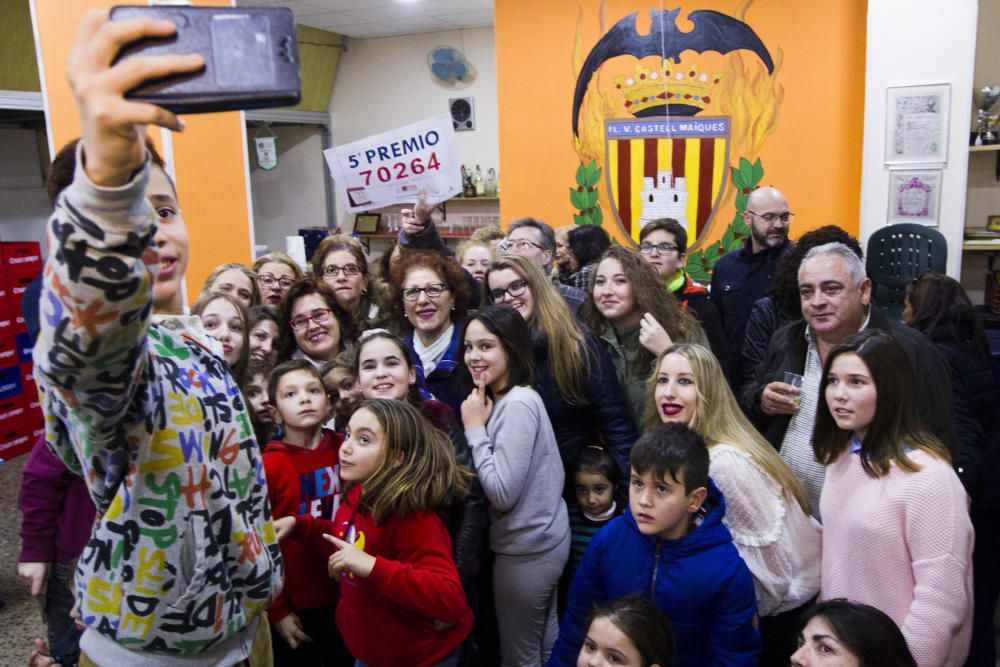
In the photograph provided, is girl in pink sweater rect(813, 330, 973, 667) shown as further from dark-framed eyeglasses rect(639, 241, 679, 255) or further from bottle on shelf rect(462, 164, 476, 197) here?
bottle on shelf rect(462, 164, 476, 197)

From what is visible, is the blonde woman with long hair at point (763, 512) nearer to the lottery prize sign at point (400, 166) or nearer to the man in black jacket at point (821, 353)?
the man in black jacket at point (821, 353)

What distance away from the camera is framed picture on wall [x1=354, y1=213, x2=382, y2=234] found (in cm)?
888

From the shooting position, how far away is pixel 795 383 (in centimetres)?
249

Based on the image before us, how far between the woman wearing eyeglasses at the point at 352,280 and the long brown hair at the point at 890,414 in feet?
5.99

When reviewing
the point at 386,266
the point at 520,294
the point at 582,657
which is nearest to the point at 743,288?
the point at 520,294

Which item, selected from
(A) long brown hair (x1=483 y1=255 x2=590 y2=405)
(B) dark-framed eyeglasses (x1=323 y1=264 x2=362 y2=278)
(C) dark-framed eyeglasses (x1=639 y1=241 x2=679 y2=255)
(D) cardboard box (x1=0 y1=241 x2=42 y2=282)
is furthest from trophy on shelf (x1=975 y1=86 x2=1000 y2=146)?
(D) cardboard box (x1=0 y1=241 x2=42 y2=282)

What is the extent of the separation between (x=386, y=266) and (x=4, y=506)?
2.87m

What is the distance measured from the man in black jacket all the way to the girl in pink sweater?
0.35 meters

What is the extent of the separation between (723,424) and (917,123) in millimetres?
3483

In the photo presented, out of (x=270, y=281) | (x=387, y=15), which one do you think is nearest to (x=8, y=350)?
(x=270, y=281)

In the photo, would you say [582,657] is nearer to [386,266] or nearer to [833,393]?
[833,393]

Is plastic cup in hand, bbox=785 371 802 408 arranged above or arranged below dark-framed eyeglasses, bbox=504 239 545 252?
below

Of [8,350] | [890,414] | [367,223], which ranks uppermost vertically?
[367,223]

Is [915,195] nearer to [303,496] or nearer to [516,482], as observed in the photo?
[516,482]
